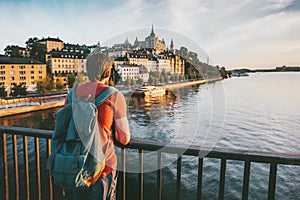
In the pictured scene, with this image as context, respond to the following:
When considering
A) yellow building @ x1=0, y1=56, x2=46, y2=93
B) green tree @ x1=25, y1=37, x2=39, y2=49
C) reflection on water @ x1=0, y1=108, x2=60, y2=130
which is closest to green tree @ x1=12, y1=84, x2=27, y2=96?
yellow building @ x1=0, y1=56, x2=46, y2=93

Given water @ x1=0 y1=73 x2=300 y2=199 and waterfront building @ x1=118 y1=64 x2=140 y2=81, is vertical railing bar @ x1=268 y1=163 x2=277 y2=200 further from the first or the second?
waterfront building @ x1=118 y1=64 x2=140 y2=81

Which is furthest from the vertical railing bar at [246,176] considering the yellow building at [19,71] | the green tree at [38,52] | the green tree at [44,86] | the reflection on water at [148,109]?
the green tree at [38,52]

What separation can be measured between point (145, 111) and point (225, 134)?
12.1m

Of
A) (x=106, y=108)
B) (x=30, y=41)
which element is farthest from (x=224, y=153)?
(x=30, y=41)

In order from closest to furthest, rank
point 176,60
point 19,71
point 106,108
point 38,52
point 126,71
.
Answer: point 106,108 → point 126,71 → point 176,60 → point 19,71 → point 38,52

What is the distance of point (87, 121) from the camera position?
51.4 inches

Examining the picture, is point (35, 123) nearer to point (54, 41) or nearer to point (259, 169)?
point (259, 169)

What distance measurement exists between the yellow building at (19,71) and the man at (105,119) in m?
49.3

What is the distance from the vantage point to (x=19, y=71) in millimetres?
47812

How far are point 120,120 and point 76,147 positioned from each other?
30 centimetres

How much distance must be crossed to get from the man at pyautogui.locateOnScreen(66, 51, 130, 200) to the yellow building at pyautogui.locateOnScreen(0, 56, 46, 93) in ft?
162

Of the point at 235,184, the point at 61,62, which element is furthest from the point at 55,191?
the point at 61,62

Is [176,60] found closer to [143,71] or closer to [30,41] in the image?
[143,71]

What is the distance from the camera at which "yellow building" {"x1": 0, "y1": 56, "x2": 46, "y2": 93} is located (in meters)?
45.5
